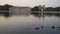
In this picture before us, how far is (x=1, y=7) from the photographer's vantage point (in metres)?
50.4

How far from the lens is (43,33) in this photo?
13.5m

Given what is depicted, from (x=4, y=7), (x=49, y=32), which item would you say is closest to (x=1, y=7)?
(x=4, y=7)

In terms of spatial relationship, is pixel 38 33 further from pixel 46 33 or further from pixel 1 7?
pixel 1 7

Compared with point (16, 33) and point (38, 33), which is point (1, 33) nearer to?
point (16, 33)

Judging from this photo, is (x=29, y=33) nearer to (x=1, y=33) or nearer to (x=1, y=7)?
(x=1, y=33)

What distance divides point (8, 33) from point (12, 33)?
0.83ft

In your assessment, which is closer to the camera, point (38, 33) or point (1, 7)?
point (38, 33)

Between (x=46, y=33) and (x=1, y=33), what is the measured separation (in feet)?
9.20

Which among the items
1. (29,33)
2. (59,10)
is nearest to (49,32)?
(29,33)

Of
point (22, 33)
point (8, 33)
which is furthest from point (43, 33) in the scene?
point (8, 33)

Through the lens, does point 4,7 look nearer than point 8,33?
No

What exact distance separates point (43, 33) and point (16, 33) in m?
1.69

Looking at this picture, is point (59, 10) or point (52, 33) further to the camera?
point (59, 10)

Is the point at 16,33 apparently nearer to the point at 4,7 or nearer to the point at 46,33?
the point at 46,33
